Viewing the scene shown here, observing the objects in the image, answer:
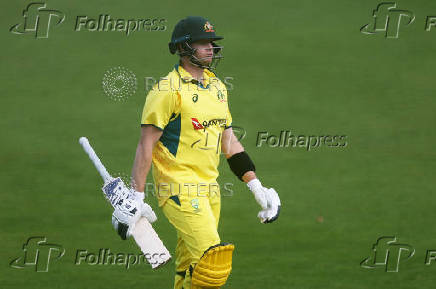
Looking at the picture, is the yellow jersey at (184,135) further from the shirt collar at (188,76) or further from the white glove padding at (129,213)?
the white glove padding at (129,213)

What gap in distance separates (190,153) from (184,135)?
163 millimetres

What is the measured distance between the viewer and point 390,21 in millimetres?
18109

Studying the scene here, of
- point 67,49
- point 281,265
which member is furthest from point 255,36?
point 281,265

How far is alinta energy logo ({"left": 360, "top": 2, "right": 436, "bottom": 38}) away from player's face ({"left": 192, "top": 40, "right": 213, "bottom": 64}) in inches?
430

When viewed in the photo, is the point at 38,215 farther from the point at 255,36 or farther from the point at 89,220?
the point at 255,36

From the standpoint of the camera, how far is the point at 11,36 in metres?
17.8
